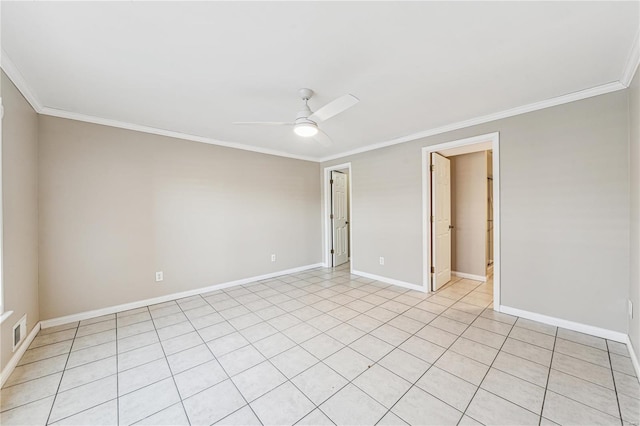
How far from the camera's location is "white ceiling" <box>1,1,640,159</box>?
1392mm

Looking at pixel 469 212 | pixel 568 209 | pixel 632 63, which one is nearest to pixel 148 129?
pixel 632 63

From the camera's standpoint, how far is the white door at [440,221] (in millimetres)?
3629

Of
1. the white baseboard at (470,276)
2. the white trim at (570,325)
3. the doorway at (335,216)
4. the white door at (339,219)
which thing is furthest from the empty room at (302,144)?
the white door at (339,219)

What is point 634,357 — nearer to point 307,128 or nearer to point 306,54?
point 307,128

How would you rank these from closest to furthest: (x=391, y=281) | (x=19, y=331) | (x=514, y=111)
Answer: (x=19, y=331), (x=514, y=111), (x=391, y=281)

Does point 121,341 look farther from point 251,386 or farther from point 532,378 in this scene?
point 532,378

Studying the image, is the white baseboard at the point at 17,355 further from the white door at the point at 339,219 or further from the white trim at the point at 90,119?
the white door at the point at 339,219

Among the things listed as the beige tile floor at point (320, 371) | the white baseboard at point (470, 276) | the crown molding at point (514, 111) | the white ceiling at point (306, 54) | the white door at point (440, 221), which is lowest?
the beige tile floor at point (320, 371)

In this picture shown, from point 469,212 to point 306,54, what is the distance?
4.07 m

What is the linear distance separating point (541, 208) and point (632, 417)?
5.91 feet

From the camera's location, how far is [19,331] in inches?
82.0

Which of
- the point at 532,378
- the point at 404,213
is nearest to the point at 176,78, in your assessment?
the point at 404,213

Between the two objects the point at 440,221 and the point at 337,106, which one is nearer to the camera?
the point at 337,106

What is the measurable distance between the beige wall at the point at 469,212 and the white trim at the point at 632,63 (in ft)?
7.07
